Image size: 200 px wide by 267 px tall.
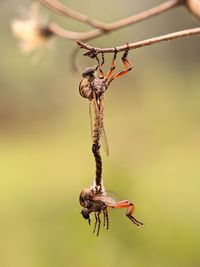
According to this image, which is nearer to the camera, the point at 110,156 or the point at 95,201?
the point at 95,201

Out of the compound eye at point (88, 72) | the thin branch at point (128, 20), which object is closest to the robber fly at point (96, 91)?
the compound eye at point (88, 72)

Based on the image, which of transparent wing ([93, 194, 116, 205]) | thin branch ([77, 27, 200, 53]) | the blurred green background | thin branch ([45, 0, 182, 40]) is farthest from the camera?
the blurred green background

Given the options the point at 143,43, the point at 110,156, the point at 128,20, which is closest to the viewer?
the point at 143,43

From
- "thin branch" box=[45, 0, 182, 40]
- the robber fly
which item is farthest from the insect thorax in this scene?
"thin branch" box=[45, 0, 182, 40]

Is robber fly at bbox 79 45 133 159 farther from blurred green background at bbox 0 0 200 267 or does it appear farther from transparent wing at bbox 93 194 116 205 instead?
blurred green background at bbox 0 0 200 267

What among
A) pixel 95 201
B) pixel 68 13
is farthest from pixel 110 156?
pixel 95 201

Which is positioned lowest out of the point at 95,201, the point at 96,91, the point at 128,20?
the point at 95,201

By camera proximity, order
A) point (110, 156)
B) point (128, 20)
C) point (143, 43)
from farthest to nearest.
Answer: point (110, 156)
point (128, 20)
point (143, 43)

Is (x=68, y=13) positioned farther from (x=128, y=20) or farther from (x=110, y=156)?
(x=110, y=156)

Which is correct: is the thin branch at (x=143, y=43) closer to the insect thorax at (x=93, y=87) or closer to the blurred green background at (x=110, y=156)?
the insect thorax at (x=93, y=87)
